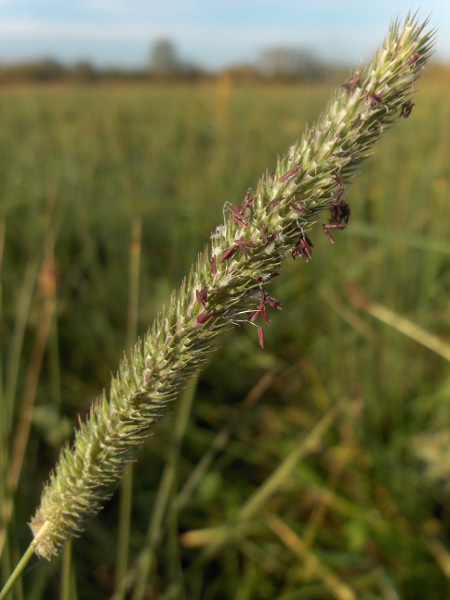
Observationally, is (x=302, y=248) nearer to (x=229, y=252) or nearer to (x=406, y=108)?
(x=229, y=252)

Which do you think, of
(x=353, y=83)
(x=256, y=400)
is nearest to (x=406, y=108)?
(x=353, y=83)

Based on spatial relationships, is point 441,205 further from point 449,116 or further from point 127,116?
point 127,116

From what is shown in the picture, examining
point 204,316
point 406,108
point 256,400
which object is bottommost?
point 256,400

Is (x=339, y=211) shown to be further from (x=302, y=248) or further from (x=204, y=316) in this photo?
(x=204, y=316)

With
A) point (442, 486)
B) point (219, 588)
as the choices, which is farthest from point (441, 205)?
point (219, 588)

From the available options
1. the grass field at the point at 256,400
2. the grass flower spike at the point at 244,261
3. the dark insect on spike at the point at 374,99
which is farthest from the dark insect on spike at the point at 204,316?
the grass field at the point at 256,400

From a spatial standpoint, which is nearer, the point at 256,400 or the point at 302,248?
the point at 302,248

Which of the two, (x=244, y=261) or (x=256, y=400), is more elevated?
(x=244, y=261)
